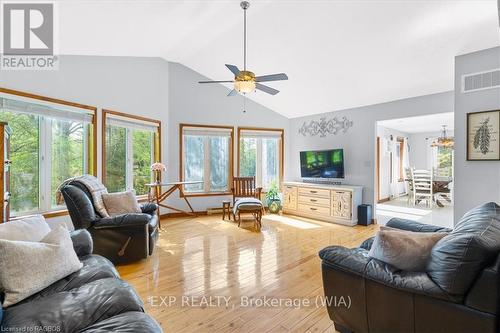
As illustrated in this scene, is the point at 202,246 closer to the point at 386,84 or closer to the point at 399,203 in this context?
the point at 386,84

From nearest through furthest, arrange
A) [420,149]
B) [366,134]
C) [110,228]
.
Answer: [110,228], [366,134], [420,149]

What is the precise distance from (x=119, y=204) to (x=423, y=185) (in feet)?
22.8

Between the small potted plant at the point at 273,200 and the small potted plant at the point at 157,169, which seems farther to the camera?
the small potted plant at the point at 273,200

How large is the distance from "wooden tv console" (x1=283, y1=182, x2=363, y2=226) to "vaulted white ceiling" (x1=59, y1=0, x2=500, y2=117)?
6.01 feet

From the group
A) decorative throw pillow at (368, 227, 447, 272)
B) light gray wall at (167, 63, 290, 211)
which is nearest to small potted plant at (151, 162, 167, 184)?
light gray wall at (167, 63, 290, 211)

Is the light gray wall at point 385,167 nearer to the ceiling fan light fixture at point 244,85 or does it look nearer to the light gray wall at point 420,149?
the light gray wall at point 420,149

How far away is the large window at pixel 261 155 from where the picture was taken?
6245 mm

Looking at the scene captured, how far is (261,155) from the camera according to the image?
6.45 metres

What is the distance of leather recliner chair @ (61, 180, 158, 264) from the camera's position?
2.89 meters

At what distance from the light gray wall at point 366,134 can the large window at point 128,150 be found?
369 centimetres

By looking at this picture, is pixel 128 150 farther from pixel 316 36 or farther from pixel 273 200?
pixel 316 36

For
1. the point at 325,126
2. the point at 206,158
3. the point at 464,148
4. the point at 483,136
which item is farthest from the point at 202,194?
the point at 483,136

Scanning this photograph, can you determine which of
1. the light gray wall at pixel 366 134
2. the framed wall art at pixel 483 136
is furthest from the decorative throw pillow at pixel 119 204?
the framed wall art at pixel 483 136

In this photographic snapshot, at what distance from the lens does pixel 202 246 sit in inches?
145
